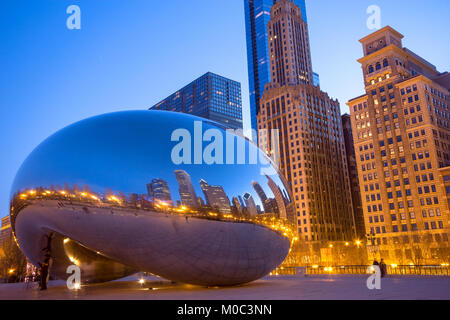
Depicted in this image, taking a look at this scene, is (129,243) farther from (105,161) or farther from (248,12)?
(248,12)

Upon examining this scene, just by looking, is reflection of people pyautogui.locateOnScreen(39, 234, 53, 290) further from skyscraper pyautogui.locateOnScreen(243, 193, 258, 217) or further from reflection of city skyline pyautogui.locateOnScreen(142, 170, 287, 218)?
skyscraper pyautogui.locateOnScreen(243, 193, 258, 217)

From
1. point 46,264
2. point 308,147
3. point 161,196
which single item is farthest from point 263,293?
point 308,147

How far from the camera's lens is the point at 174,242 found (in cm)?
1018

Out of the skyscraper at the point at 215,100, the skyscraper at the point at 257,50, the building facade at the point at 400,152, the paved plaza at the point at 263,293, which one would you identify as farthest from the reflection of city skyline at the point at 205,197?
the skyscraper at the point at 257,50

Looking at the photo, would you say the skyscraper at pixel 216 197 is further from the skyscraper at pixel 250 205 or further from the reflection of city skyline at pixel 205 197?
the skyscraper at pixel 250 205

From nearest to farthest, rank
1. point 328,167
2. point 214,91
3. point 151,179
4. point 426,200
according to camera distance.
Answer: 1. point 151,179
2. point 426,200
3. point 328,167
4. point 214,91

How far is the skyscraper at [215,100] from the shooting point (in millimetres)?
181500

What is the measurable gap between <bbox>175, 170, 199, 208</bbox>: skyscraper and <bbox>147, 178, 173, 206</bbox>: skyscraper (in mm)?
330

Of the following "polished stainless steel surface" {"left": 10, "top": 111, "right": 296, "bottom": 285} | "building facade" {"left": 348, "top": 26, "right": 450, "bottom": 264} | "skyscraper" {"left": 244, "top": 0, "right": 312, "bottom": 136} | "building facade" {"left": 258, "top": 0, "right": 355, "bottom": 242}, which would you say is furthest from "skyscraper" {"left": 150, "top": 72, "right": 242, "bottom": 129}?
"polished stainless steel surface" {"left": 10, "top": 111, "right": 296, "bottom": 285}

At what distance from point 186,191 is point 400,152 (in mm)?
93722

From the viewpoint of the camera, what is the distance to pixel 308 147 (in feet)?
381

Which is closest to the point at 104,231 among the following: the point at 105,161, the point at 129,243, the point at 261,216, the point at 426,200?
the point at 129,243

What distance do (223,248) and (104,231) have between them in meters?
3.32

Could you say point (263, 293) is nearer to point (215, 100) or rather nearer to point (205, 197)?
point (205, 197)
